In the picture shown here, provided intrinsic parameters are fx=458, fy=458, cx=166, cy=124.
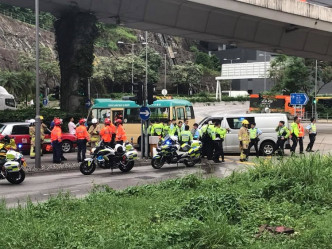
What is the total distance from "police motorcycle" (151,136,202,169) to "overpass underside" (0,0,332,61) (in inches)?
389

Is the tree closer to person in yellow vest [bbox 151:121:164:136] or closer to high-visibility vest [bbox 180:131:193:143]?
person in yellow vest [bbox 151:121:164:136]

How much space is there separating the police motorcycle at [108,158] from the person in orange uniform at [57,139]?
10.2 ft

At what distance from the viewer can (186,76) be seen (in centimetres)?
8569

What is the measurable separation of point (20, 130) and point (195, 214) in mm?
15745

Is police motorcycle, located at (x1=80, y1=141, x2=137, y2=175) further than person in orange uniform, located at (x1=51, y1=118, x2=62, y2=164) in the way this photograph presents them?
No

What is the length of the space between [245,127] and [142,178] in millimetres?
6177

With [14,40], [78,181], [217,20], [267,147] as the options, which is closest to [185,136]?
[78,181]

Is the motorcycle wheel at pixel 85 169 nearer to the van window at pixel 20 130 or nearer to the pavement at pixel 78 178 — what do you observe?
the pavement at pixel 78 178

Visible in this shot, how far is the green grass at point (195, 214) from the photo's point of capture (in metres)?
5.50

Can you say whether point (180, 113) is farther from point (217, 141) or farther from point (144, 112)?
point (217, 141)

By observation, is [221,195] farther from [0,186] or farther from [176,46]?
[176,46]

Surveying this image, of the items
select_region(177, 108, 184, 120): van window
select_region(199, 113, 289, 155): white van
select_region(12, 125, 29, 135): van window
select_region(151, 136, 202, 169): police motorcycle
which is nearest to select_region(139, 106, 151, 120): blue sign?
select_region(151, 136, 202, 169): police motorcycle

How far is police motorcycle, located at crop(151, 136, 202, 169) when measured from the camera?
51.1ft

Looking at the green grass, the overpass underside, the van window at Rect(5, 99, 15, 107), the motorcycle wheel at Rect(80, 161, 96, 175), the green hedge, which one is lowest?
the motorcycle wheel at Rect(80, 161, 96, 175)
